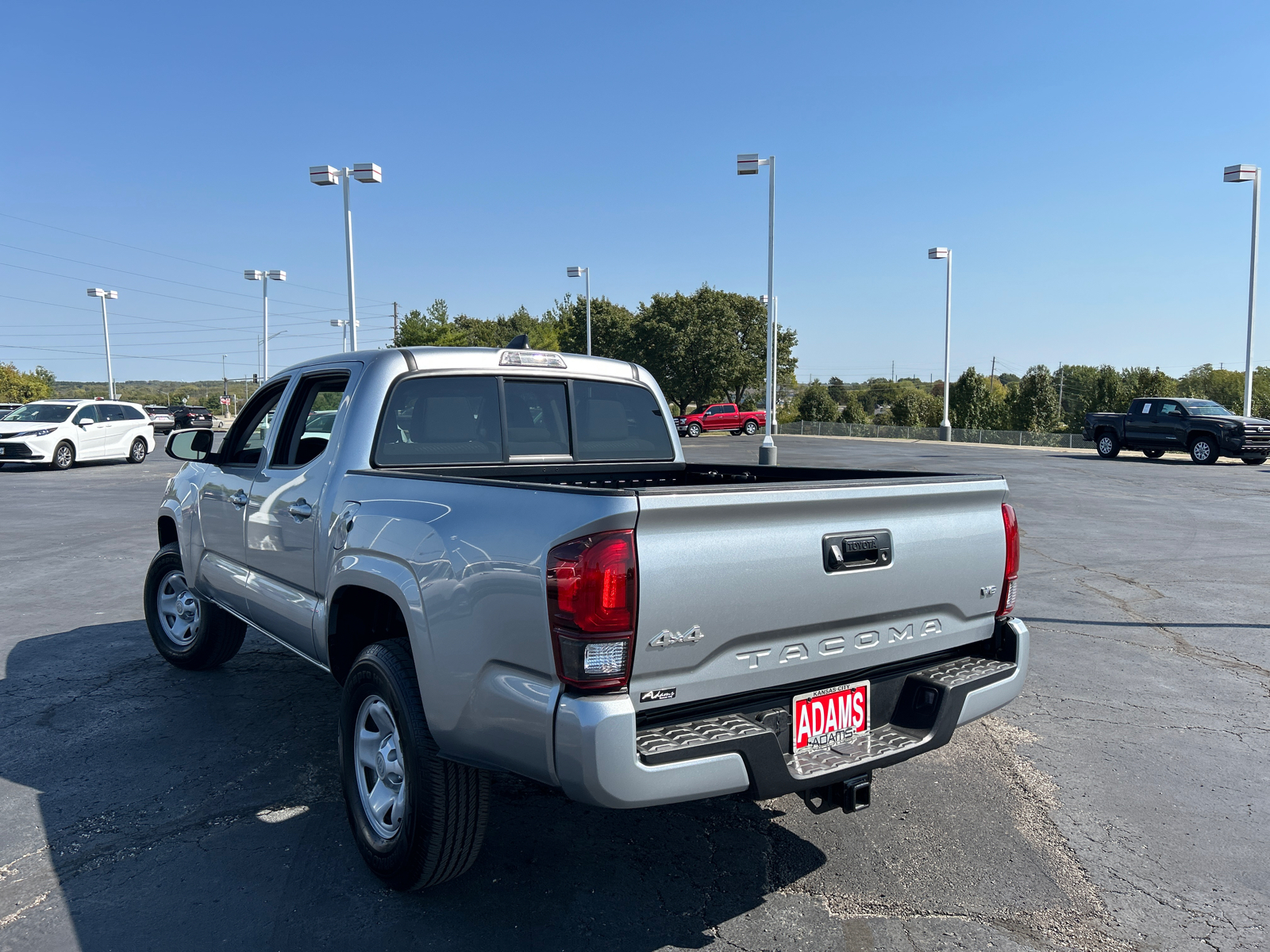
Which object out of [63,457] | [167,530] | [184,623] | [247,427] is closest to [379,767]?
[247,427]

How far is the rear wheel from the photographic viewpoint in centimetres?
2578

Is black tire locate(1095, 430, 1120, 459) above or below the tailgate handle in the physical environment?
below

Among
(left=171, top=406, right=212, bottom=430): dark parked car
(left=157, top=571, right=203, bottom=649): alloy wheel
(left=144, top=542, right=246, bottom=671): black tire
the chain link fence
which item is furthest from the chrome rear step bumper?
(left=171, top=406, right=212, bottom=430): dark parked car

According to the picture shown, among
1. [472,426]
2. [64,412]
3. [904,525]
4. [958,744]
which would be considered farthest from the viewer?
[64,412]

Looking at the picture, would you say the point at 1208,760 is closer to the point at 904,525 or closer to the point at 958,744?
the point at 958,744

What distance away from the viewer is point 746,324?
71.4 metres

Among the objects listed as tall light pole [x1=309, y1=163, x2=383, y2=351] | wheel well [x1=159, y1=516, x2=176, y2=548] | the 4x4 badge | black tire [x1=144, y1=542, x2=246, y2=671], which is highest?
tall light pole [x1=309, y1=163, x2=383, y2=351]

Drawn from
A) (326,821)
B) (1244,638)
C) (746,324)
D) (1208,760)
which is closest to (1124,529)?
(1244,638)

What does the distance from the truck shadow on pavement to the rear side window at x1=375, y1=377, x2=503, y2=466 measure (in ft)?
5.09

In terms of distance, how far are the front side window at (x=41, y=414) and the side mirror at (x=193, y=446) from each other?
834 inches

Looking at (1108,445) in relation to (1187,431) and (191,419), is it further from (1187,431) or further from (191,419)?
(191,419)

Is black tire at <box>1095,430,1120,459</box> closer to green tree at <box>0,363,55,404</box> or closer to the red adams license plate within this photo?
the red adams license plate

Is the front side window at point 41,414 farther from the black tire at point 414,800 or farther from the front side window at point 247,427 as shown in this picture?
the black tire at point 414,800

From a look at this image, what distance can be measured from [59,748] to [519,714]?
10.7 ft
